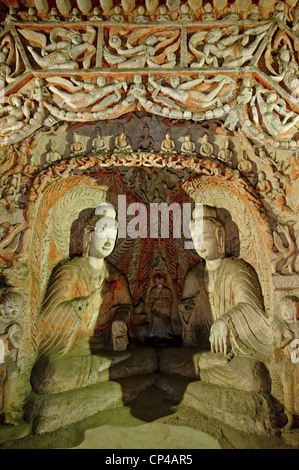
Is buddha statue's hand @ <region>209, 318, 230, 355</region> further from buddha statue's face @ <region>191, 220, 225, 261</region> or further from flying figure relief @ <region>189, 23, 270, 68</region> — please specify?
flying figure relief @ <region>189, 23, 270, 68</region>

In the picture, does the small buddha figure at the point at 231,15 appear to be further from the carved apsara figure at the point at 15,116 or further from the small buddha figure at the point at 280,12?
the carved apsara figure at the point at 15,116

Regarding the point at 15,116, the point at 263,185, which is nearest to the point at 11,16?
the point at 15,116

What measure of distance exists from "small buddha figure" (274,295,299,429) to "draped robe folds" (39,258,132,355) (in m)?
1.79

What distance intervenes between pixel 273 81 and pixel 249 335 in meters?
2.41

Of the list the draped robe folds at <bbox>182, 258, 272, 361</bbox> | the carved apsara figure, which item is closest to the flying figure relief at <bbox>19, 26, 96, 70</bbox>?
the carved apsara figure

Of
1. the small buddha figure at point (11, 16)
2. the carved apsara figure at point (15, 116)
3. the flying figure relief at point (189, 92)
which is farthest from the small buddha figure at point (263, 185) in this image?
the small buddha figure at point (11, 16)

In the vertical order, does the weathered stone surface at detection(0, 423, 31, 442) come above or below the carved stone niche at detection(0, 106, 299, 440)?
below

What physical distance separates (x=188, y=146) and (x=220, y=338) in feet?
6.28

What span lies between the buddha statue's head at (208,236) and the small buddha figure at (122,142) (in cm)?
126

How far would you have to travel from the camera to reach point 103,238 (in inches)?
184

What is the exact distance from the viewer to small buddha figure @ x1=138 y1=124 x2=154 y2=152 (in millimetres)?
3885

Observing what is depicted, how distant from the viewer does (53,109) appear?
3779 millimetres

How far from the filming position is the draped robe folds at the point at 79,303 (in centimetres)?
411

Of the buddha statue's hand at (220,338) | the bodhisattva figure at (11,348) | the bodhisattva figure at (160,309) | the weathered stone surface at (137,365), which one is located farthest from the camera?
the bodhisattva figure at (160,309)
